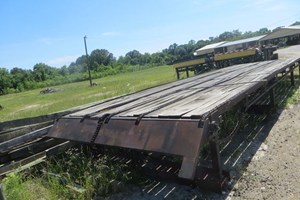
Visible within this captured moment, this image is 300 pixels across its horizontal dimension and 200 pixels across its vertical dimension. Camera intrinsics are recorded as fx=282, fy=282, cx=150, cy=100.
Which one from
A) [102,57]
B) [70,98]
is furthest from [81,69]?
[70,98]

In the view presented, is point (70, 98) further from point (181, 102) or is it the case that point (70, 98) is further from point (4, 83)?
point (4, 83)

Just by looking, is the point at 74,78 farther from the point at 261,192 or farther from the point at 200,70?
the point at 261,192

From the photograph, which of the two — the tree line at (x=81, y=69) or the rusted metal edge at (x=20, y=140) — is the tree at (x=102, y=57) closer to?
the tree line at (x=81, y=69)

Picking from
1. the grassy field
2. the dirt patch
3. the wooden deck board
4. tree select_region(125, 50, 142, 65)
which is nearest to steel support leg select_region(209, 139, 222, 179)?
the dirt patch

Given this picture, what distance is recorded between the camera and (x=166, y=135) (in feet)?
9.89

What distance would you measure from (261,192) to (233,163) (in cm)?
88

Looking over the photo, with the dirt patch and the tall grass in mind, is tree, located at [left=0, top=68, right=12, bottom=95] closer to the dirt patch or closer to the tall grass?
the tall grass

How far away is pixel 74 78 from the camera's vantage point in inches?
2154

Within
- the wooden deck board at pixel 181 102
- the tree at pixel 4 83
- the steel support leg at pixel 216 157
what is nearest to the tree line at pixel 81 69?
the tree at pixel 4 83

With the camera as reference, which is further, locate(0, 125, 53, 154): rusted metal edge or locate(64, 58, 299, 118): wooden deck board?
locate(0, 125, 53, 154): rusted metal edge

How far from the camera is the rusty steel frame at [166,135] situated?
2744 mm

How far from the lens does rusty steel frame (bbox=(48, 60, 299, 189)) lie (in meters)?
2.74

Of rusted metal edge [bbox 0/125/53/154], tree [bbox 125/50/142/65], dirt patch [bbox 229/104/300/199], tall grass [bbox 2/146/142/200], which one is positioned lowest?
dirt patch [bbox 229/104/300/199]

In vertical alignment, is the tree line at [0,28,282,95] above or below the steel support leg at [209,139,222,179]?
above
